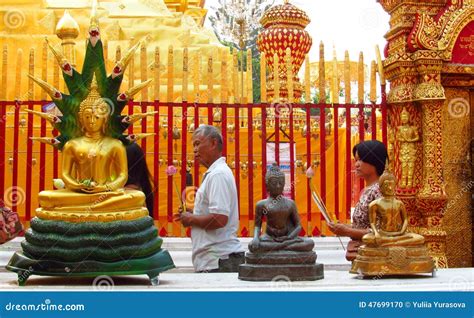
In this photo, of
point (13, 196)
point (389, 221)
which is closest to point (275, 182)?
point (389, 221)

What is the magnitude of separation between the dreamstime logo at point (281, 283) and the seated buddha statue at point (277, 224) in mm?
149

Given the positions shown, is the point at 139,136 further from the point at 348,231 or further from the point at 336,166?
the point at 336,166

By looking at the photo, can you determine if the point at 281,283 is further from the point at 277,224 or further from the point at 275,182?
the point at 275,182

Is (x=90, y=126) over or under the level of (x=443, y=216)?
over

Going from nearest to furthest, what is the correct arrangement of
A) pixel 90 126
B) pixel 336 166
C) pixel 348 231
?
pixel 90 126 < pixel 348 231 < pixel 336 166

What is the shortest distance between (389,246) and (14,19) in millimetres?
8813

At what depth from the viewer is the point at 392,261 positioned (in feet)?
11.2

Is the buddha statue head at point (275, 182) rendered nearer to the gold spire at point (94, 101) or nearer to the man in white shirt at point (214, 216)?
the man in white shirt at point (214, 216)

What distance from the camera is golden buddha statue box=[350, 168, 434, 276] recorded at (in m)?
3.43

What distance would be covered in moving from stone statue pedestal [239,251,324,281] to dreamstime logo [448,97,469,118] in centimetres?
396

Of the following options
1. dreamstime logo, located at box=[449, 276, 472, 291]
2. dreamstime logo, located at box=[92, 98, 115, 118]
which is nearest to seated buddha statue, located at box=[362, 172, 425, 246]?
dreamstime logo, located at box=[449, 276, 472, 291]

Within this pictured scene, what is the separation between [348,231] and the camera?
400 cm
